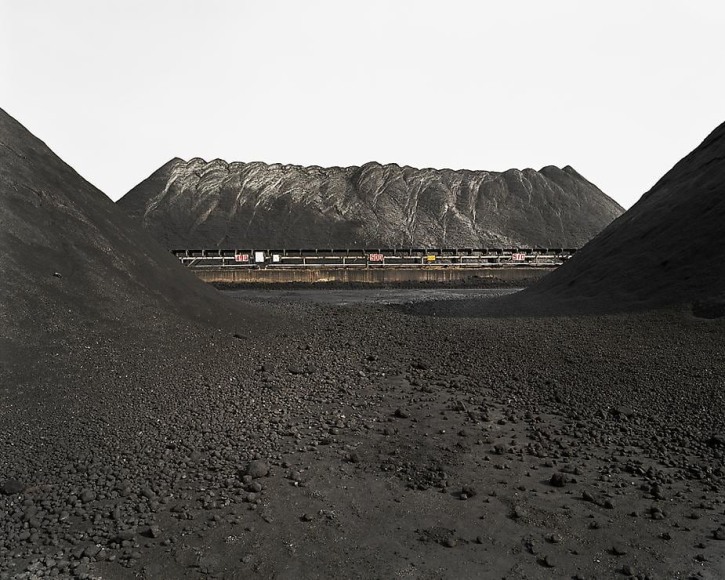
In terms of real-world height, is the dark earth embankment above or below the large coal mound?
below

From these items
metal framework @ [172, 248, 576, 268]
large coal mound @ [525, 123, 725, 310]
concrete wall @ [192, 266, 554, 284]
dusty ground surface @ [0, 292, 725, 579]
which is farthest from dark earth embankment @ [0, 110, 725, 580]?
metal framework @ [172, 248, 576, 268]

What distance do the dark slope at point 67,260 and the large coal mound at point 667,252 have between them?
32.3 feet

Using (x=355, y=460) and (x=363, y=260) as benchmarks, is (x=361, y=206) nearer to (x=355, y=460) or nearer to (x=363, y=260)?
(x=363, y=260)

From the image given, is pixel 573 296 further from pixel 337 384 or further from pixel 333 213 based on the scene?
pixel 333 213

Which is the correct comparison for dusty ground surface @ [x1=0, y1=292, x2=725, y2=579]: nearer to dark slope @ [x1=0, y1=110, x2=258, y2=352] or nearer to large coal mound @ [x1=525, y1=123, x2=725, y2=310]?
dark slope @ [x1=0, y1=110, x2=258, y2=352]

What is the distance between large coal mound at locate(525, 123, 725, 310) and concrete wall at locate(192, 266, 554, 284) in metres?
17.0

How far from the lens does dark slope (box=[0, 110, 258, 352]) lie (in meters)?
7.86

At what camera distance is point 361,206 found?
5972 centimetres

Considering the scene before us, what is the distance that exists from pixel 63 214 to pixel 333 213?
49.3 meters

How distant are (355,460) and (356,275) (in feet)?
94.0

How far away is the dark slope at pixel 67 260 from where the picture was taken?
786cm

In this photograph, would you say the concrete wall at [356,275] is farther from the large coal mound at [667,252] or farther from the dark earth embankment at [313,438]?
the dark earth embankment at [313,438]

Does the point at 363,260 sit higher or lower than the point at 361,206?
lower

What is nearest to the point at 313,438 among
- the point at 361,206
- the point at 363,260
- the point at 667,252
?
the point at 667,252
